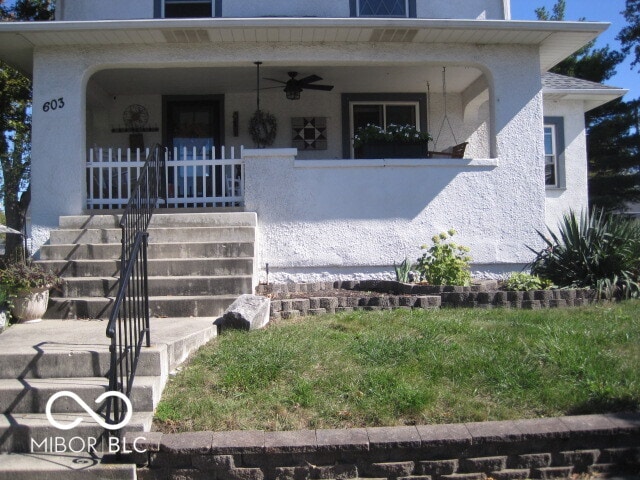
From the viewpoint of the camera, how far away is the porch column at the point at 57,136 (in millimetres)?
8656

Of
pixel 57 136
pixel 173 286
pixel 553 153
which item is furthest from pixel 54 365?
pixel 553 153

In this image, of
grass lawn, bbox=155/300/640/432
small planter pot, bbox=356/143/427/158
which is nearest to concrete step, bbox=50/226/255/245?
grass lawn, bbox=155/300/640/432

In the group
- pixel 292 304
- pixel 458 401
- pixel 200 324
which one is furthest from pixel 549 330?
pixel 200 324

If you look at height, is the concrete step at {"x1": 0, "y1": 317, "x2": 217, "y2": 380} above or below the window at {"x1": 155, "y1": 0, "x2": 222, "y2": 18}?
below

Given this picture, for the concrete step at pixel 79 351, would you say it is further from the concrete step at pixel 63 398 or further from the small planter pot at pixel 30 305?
the small planter pot at pixel 30 305

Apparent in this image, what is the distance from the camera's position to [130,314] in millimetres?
4648

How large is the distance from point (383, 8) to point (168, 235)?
231 inches

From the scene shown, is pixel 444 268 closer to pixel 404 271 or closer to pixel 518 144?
pixel 404 271

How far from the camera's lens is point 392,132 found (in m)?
9.59

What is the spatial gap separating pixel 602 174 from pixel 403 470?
22.6 m

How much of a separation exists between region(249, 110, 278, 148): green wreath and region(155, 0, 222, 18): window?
6.50ft

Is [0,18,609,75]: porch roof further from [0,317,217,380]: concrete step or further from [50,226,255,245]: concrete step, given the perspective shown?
[0,317,217,380]: concrete step

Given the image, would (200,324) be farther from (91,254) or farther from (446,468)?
(446,468)

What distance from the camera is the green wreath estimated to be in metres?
11.1
